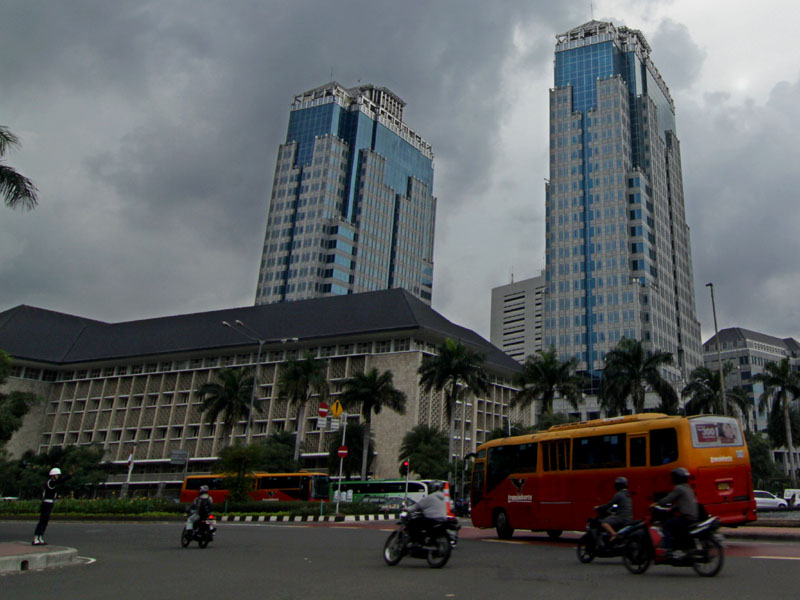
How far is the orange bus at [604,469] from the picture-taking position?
15.4m

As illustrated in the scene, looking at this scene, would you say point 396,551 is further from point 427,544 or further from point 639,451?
point 639,451

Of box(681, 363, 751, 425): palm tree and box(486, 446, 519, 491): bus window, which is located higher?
box(681, 363, 751, 425): palm tree

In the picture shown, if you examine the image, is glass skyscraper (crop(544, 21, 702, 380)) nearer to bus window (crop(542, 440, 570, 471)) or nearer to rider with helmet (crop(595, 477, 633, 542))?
bus window (crop(542, 440, 570, 471))

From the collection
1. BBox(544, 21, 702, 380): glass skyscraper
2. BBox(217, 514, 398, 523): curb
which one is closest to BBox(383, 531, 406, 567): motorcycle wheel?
BBox(217, 514, 398, 523): curb

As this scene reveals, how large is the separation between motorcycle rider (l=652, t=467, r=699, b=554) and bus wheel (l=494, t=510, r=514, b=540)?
34.0 ft

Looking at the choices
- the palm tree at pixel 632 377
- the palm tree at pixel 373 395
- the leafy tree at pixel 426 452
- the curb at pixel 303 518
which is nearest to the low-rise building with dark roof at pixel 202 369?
the leafy tree at pixel 426 452

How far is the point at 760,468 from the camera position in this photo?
66188 mm

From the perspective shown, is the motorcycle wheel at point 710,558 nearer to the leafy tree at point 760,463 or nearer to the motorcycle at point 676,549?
the motorcycle at point 676,549

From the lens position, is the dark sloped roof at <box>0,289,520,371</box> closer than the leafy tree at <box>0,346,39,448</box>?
No

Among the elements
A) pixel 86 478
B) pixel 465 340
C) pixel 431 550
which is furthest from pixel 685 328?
pixel 431 550

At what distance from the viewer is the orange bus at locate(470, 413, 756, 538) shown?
15414 mm

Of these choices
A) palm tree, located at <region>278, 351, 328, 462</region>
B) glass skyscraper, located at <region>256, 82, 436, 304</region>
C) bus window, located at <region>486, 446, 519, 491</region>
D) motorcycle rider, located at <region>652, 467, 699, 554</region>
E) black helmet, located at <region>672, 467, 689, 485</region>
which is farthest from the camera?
glass skyscraper, located at <region>256, 82, 436, 304</region>

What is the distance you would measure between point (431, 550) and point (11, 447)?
86.6 meters

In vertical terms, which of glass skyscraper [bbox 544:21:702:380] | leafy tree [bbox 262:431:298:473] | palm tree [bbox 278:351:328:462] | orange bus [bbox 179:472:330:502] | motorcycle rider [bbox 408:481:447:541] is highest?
glass skyscraper [bbox 544:21:702:380]
